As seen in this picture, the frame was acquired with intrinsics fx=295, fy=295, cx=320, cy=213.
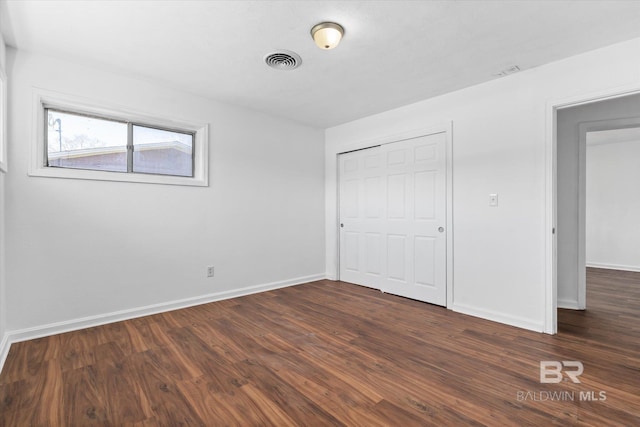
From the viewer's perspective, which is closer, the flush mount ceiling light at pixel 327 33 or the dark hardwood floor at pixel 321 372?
the dark hardwood floor at pixel 321 372

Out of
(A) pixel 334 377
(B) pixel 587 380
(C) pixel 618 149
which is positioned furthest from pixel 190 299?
(C) pixel 618 149

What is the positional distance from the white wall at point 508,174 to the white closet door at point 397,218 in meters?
0.25

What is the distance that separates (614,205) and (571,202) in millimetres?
3776

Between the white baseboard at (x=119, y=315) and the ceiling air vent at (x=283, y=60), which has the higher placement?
the ceiling air vent at (x=283, y=60)

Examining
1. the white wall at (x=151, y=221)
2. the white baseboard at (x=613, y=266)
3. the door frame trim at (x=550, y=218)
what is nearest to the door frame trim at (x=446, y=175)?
the white wall at (x=151, y=221)

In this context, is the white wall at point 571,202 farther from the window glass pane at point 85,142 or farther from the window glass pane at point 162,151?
the window glass pane at point 85,142

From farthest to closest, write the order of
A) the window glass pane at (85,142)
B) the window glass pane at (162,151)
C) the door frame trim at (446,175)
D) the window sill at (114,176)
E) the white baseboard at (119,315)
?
the door frame trim at (446,175) → the window glass pane at (162,151) → the window glass pane at (85,142) → the window sill at (114,176) → the white baseboard at (119,315)

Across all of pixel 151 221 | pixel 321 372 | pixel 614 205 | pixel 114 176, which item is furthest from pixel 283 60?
pixel 614 205

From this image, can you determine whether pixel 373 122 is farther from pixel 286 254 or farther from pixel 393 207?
pixel 286 254

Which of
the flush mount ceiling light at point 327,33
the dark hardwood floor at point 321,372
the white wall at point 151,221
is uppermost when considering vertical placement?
the flush mount ceiling light at point 327,33

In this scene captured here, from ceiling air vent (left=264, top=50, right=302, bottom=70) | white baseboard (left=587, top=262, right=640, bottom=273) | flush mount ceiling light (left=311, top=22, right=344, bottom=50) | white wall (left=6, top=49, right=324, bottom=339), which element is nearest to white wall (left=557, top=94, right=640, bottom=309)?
flush mount ceiling light (left=311, top=22, right=344, bottom=50)

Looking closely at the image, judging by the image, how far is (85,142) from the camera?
9.75 ft

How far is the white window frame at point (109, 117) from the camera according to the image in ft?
8.68

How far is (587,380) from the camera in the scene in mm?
1942
